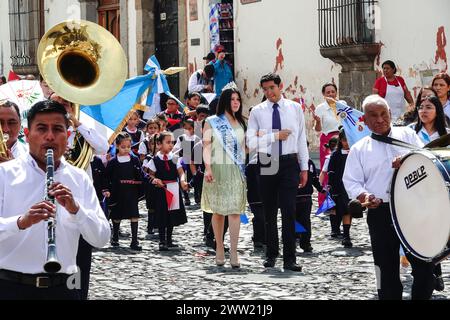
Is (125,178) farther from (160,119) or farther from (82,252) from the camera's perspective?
(82,252)

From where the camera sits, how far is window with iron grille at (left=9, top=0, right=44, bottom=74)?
93.7 ft

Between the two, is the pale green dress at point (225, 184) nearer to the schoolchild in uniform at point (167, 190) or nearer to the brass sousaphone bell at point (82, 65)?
the schoolchild in uniform at point (167, 190)

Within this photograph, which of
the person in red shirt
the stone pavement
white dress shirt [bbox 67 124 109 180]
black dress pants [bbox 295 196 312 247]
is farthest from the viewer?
the person in red shirt

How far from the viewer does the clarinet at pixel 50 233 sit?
4500 millimetres

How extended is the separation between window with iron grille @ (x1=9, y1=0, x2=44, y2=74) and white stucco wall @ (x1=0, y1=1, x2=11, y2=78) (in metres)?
0.41

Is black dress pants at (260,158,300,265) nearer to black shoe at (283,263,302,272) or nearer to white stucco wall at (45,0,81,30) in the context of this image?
black shoe at (283,263,302,272)

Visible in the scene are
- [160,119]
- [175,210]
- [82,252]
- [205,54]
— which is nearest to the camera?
[82,252]

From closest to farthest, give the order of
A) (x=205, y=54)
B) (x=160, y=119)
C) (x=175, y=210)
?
(x=175, y=210) < (x=160, y=119) < (x=205, y=54)

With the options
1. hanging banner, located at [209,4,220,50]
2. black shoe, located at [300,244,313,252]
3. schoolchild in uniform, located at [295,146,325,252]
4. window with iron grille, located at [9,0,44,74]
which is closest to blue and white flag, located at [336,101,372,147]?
schoolchild in uniform, located at [295,146,325,252]

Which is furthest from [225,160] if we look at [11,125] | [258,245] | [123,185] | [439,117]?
[11,125]

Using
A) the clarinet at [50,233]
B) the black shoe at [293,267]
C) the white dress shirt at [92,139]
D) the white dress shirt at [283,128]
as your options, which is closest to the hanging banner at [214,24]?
the white dress shirt at [283,128]
